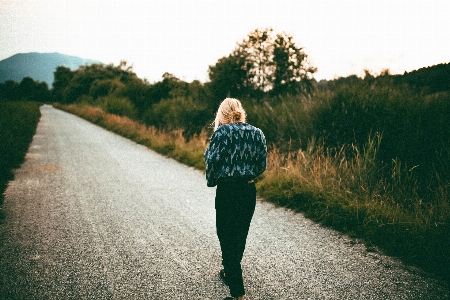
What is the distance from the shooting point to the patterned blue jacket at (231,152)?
239 centimetres

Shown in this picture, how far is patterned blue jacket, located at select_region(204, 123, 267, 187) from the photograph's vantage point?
94.0 inches

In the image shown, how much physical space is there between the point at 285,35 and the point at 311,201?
37.6ft

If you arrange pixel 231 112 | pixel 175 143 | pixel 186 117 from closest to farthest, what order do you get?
pixel 231 112 → pixel 175 143 → pixel 186 117

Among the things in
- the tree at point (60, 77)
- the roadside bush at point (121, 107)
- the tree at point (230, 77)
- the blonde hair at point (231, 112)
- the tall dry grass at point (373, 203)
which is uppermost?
the tree at point (60, 77)

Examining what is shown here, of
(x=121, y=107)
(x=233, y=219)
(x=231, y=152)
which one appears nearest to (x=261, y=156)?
(x=231, y=152)

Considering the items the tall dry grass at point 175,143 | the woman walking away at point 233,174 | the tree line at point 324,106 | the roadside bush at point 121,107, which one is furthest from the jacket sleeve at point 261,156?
the roadside bush at point 121,107

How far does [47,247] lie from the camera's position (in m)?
3.52

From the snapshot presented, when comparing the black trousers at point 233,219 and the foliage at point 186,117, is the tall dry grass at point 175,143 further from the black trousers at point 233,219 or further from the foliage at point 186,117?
the black trousers at point 233,219

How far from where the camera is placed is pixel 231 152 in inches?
94.8

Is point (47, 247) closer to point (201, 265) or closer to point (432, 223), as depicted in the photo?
point (201, 265)

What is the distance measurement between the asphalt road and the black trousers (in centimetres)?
28

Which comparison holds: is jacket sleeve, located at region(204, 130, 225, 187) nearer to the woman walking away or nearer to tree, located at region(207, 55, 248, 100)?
the woman walking away

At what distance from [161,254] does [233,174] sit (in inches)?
68.1

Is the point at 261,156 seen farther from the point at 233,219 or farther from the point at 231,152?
the point at 233,219
